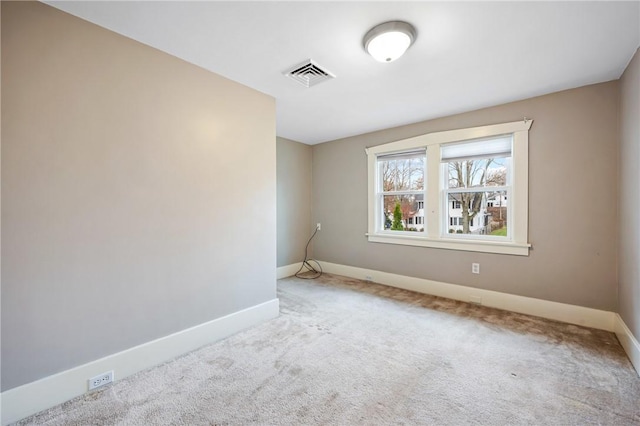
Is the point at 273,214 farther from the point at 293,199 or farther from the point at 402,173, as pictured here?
the point at 402,173

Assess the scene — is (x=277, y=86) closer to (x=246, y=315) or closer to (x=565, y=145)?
(x=246, y=315)

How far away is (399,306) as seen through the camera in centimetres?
326

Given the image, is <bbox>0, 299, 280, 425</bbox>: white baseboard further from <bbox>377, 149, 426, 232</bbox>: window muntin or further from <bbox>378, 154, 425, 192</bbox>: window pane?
<bbox>378, 154, 425, 192</bbox>: window pane

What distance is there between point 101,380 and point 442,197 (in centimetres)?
389

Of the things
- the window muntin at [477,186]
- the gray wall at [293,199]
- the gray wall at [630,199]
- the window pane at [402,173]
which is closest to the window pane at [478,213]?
the window muntin at [477,186]

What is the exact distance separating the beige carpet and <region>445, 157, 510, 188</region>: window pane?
5.30 feet

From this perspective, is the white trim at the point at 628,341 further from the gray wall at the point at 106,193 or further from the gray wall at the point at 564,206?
the gray wall at the point at 106,193

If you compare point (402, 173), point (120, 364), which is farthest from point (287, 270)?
point (120, 364)

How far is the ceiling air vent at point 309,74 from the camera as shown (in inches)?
91.6

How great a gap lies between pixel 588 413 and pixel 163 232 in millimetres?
3024

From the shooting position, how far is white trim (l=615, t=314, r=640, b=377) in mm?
1949

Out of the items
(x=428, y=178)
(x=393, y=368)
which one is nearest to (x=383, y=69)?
(x=428, y=178)

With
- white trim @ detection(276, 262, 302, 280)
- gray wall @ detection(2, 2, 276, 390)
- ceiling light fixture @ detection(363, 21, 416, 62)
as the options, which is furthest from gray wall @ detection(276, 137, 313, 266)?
ceiling light fixture @ detection(363, 21, 416, 62)

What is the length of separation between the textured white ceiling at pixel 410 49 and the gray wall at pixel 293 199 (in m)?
1.77
